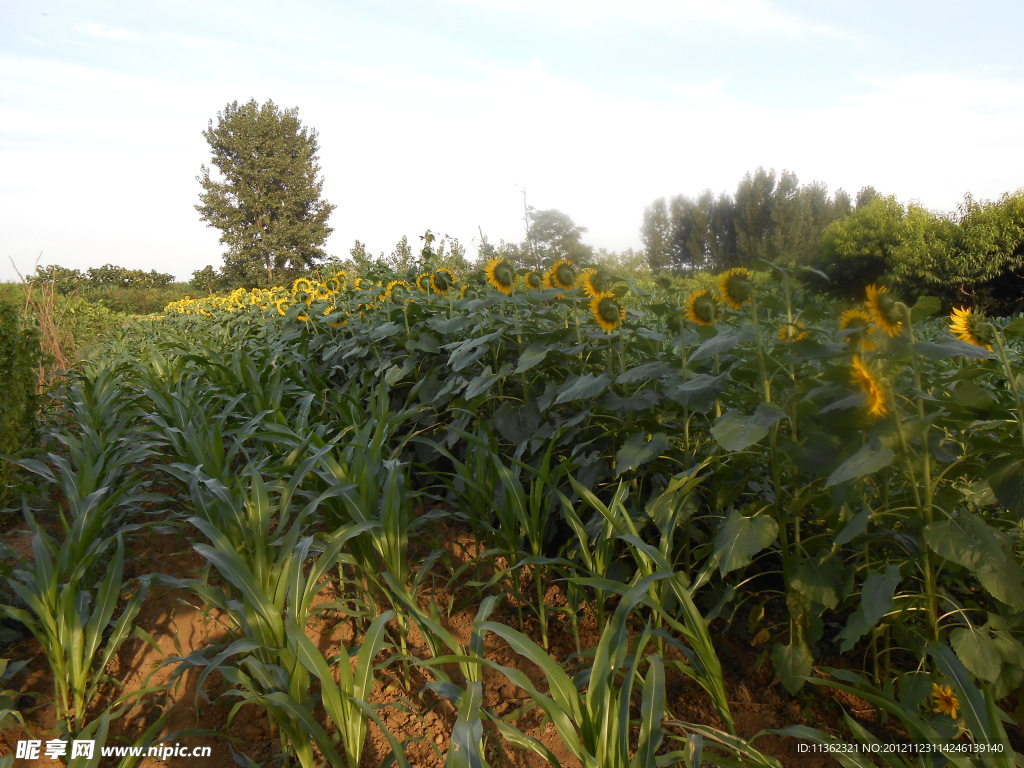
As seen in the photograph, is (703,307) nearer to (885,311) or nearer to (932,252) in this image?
(885,311)

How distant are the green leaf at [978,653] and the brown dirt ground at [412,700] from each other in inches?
16.8

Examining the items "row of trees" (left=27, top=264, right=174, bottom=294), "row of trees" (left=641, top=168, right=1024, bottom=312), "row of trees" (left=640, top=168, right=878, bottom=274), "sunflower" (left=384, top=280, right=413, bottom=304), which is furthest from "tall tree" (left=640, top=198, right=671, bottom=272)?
"sunflower" (left=384, top=280, right=413, bottom=304)

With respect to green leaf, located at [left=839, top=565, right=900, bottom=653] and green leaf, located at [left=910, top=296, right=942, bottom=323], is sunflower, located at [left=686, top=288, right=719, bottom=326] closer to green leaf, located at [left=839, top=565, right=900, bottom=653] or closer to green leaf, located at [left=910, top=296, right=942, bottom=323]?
green leaf, located at [left=910, top=296, right=942, bottom=323]

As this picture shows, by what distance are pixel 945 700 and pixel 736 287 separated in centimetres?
102

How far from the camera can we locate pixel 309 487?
2641mm

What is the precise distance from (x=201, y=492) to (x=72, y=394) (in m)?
2.38

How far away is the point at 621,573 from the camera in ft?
6.72

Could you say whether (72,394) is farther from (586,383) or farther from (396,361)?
(586,383)

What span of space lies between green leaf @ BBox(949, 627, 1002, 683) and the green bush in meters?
3.52

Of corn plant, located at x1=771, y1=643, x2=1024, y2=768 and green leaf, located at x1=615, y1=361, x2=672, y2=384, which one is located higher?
green leaf, located at x1=615, y1=361, x2=672, y2=384

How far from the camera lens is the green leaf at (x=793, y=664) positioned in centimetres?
160

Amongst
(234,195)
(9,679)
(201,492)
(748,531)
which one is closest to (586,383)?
(748,531)

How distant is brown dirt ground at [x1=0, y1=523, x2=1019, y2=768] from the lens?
1.70 metres

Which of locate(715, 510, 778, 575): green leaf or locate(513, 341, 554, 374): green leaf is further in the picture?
locate(513, 341, 554, 374): green leaf
